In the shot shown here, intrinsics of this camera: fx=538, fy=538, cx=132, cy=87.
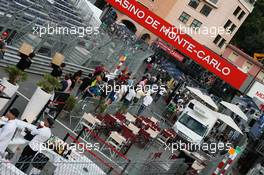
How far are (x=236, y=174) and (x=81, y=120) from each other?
1727cm

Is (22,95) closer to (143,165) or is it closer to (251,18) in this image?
(143,165)

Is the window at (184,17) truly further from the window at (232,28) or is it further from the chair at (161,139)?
the chair at (161,139)

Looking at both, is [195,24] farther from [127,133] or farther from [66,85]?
[66,85]

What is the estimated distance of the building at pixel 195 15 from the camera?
73000mm

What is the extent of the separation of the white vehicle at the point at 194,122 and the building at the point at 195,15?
39665 mm

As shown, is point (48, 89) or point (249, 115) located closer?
point (48, 89)

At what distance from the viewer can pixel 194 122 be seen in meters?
33.6

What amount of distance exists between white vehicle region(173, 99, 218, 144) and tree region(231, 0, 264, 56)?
5441 centimetres

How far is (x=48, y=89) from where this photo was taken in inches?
704

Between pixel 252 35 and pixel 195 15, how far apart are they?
60.7 ft

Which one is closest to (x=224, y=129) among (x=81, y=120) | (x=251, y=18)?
(x=81, y=120)

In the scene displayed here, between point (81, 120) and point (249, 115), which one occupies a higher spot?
point (249, 115)

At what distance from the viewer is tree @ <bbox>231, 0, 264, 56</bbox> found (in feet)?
285
